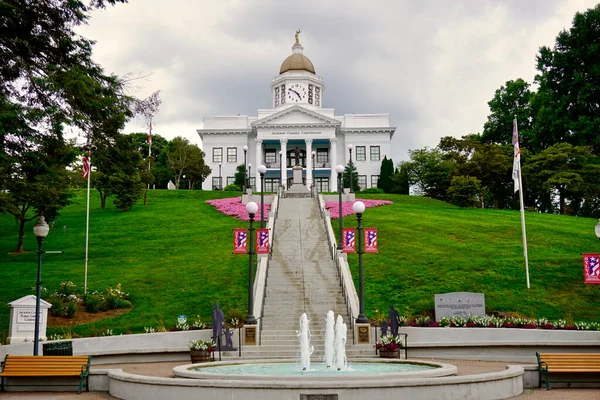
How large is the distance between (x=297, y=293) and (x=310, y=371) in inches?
422

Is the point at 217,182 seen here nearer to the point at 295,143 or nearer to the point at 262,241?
the point at 295,143

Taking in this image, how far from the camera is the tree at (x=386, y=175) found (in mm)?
73062

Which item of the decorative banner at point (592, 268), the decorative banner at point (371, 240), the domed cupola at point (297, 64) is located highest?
the domed cupola at point (297, 64)

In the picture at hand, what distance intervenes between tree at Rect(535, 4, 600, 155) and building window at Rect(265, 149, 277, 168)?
34364 millimetres

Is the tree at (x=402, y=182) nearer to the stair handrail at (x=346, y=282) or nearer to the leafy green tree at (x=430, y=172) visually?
the leafy green tree at (x=430, y=172)

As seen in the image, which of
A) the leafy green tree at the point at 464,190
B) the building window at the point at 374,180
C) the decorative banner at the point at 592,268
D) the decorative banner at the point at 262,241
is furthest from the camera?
the building window at the point at 374,180

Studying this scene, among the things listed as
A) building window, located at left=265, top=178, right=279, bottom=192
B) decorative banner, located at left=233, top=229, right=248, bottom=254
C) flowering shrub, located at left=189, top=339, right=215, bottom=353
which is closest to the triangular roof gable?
building window, located at left=265, top=178, right=279, bottom=192

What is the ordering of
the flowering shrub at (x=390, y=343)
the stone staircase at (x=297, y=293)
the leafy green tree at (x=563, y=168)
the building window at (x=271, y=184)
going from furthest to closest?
the building window at (x=271, y=184) < the leafy green tree at (x=563, y=168) < the stone staircase at (x=297, y=293) < the flowering shrub at (x=390, y=343)

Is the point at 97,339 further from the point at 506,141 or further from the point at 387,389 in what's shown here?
the point at 506,141

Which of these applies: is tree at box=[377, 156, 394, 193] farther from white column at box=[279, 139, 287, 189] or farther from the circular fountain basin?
the circular fountain basin

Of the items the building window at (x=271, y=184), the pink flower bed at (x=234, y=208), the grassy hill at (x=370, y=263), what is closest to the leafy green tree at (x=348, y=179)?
the building window at (x=271, y=184)

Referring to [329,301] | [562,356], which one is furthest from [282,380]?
[329,301]

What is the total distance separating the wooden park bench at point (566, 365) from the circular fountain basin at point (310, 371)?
261 centimetres

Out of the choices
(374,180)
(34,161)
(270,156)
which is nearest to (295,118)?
(270,156)
